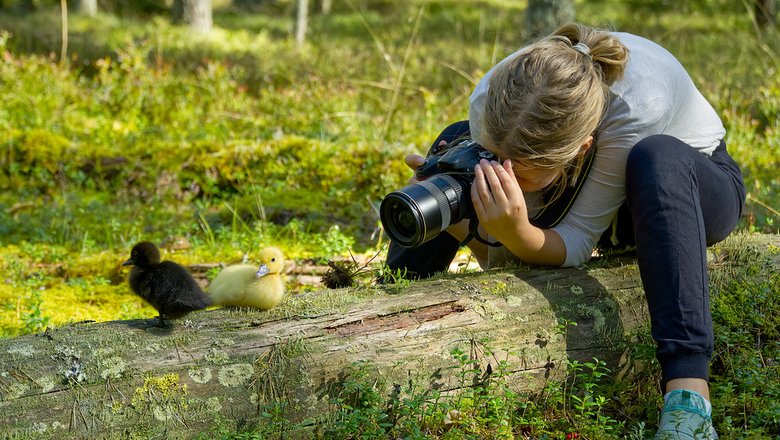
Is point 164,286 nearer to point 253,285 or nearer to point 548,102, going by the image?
point 253,285

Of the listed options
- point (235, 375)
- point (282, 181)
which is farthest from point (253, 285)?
point (282, 181)

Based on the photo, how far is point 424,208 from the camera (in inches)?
107

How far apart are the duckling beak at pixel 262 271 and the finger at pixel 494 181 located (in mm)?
938

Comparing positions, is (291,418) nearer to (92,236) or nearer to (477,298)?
(477,298)

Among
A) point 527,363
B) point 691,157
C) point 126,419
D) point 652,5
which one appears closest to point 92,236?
point 126,419

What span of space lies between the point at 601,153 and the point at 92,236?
3.78m

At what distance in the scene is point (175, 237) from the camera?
17.0 feet

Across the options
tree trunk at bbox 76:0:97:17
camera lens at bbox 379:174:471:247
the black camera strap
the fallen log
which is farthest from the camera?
tree trunk at bbox 76:0:97:17

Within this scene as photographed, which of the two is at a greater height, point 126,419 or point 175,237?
point 126,419

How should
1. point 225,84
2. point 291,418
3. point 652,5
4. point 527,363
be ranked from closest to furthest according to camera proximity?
1. point 291,418
2. point 527,363
3. point 225,84
4. point 652,5

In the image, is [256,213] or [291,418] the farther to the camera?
[256,213]

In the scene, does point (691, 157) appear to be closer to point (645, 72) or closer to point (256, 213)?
point (645, 72)

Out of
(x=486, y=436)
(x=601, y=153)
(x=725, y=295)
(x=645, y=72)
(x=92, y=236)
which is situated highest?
(x=645, y=72)

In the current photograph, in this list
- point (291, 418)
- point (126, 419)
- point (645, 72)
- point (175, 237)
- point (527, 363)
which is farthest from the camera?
point (175, 237)
